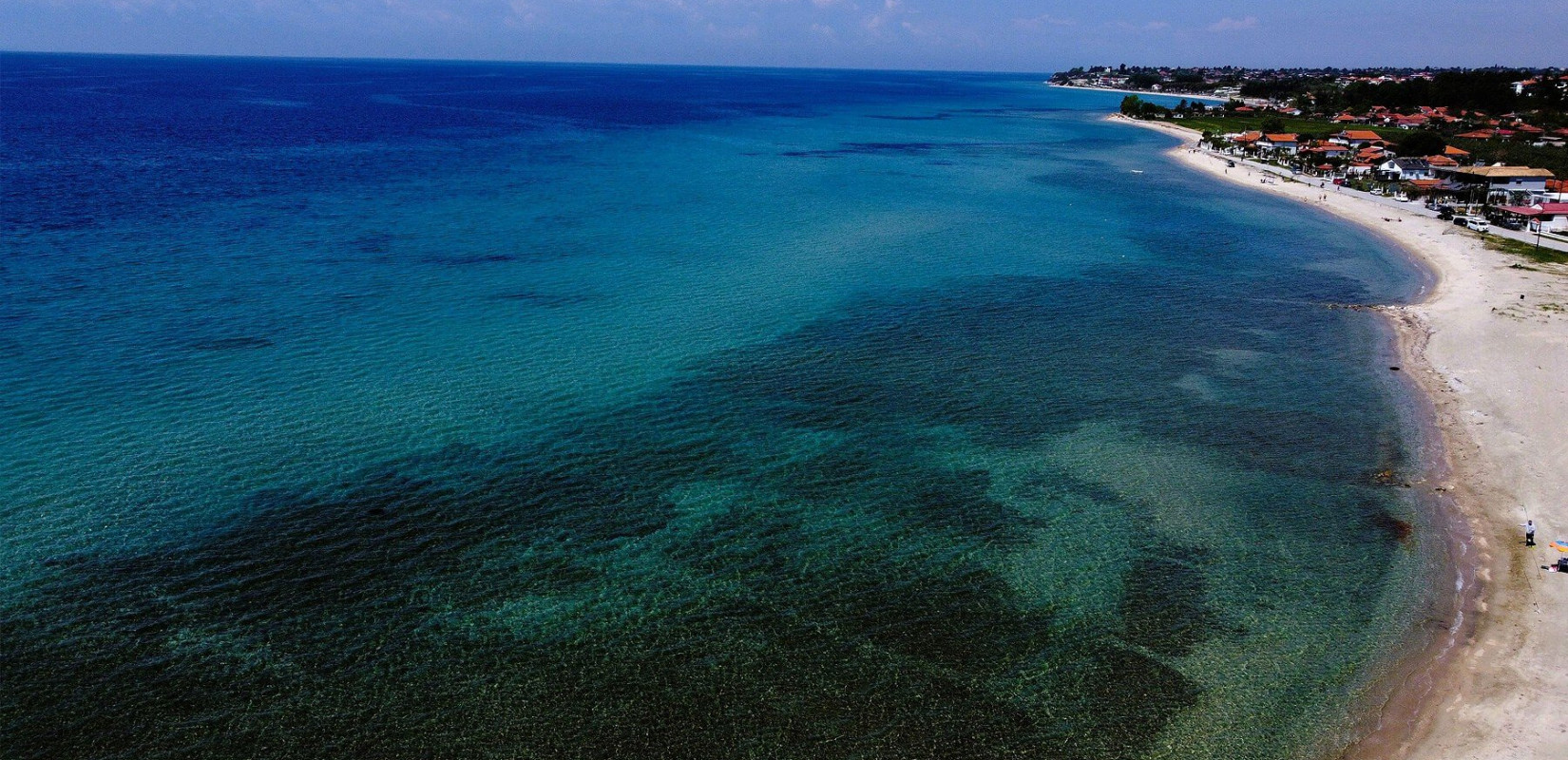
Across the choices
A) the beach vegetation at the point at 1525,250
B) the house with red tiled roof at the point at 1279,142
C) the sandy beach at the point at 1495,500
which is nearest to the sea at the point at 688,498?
the sandy beach at the point at 1495,500

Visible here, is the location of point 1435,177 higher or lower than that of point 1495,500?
higher

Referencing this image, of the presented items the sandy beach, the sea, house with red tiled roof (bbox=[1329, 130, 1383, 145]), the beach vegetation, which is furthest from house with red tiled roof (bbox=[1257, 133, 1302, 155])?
the sandy beach

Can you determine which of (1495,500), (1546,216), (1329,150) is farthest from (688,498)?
(1329,150)

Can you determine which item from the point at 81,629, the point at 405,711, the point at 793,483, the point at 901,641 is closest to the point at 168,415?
the point at 81,629

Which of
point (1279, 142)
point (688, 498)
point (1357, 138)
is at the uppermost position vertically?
point (1357, 138)

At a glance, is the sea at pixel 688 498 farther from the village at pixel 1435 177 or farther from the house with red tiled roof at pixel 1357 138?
the house with red tiled roof at pixel 1357 138

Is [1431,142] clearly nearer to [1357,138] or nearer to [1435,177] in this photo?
[1357,138]

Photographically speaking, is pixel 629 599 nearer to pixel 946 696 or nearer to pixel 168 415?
pixel 946 696

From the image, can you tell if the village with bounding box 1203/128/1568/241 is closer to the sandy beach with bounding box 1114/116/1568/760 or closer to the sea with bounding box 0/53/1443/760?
the sandy beach with bounding box 1114/116/1568/760
